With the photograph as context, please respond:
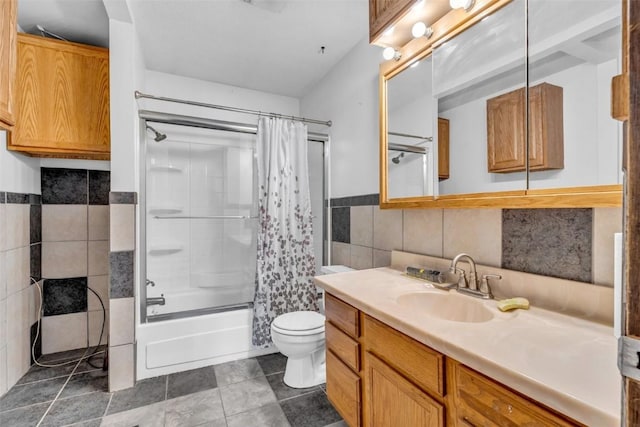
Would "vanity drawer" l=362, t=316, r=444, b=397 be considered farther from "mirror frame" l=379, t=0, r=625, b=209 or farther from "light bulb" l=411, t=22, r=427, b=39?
"light bulb" l=411, t=22, r=427, b=39

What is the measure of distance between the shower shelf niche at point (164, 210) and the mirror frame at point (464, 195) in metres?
2.11

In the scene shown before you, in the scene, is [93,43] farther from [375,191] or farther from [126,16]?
[375,191]

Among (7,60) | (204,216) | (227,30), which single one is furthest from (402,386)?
(204,216)

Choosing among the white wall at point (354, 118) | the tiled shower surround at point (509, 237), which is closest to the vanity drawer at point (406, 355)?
the tiled shower surround at point (509, 237)

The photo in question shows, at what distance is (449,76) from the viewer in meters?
1.46

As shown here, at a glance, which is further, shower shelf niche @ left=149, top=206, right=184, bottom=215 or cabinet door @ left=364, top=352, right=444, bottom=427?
shower shelf niche @ left=149, top=206, right=184, bottom=215

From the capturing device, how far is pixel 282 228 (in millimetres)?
2424

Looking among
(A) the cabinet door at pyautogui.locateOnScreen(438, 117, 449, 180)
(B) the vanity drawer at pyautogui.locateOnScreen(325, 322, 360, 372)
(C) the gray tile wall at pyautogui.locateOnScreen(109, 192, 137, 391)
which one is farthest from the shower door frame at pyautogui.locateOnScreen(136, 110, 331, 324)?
(A) the cabinet door at pyautogui.locateOnScreen(438, 117, 449, 180)

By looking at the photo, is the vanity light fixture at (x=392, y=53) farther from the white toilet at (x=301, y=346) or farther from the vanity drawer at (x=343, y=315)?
the white toilet at (x=301, y=346)

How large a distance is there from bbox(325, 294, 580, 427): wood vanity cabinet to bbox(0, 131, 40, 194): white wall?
217cm

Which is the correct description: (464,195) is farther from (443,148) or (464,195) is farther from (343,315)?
(343,315)

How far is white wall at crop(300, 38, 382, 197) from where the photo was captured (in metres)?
2.14

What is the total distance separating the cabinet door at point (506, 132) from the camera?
1.14 meters

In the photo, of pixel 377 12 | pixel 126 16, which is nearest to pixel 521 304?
pixel 377 12
